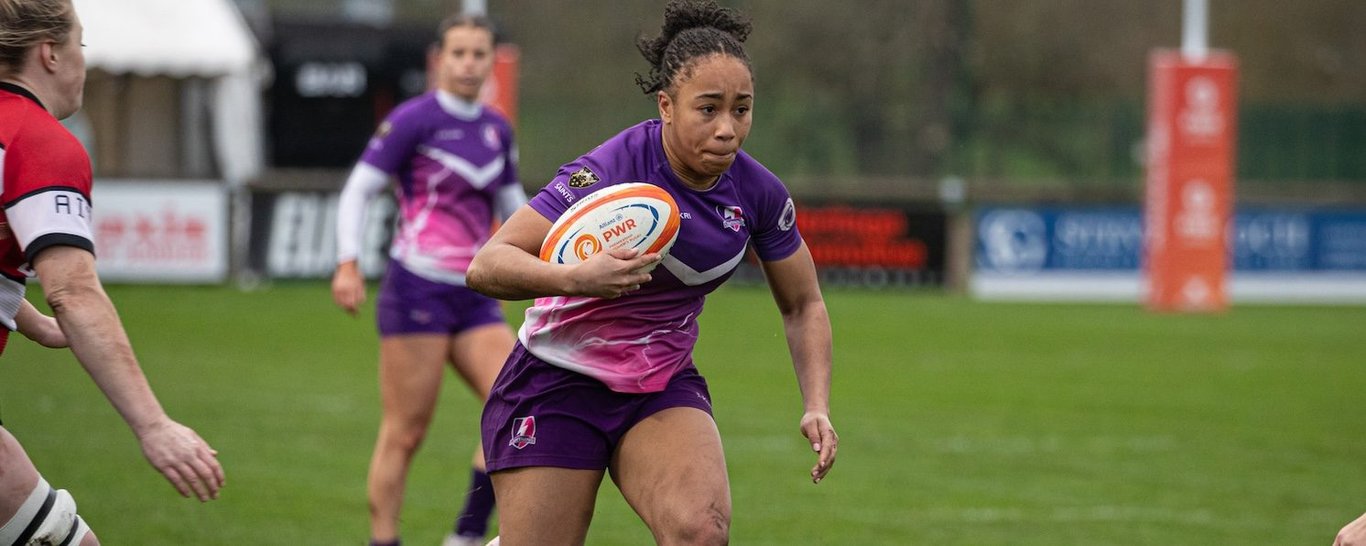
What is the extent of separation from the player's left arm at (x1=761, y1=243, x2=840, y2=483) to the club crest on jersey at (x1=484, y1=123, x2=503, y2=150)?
272 cm

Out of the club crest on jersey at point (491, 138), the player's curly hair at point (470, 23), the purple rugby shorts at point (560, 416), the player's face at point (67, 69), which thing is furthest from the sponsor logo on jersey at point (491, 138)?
the player's face at point (67, 69)

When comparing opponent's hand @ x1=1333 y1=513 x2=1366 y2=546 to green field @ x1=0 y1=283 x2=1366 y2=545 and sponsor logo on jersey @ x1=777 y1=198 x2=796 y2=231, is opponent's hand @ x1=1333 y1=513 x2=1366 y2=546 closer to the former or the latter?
sponsor logo on jersey @ x1=777 y1=198 x2=796 y2=231

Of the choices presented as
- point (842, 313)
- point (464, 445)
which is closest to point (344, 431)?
point (464, 445)

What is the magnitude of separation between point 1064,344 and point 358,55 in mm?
14356

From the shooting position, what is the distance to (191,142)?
26.3 meters

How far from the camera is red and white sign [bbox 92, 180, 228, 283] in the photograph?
2175 cm

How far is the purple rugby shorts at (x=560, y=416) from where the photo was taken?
4.57m

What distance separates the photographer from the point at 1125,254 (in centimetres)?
2409

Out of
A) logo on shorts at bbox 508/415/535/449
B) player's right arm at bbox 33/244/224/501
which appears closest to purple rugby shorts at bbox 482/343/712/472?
logo on shorts at bbox 508/415/535/449

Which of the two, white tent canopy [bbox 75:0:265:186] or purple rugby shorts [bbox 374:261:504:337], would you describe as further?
white tent canopy [bbox 75:0:265:186]

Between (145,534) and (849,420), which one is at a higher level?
(145,534)

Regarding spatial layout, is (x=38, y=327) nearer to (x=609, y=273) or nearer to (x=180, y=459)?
(x=180, y=459)

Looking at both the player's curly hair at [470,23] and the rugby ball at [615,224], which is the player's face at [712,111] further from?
the player's curly hair at [470,23]

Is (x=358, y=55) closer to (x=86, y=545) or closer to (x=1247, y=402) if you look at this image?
(x=1247, y=402)
